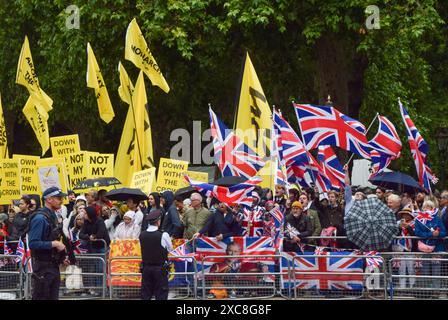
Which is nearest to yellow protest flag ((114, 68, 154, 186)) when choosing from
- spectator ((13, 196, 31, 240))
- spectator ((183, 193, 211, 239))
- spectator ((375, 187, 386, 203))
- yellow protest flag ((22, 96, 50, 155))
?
yellow protest flag ((22, 96, 50, 155))

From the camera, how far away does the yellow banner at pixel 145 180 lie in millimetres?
21672

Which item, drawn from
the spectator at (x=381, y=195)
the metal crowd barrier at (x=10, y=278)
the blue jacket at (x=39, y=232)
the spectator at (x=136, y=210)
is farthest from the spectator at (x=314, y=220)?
the blue jacket at (x=39, y=232)

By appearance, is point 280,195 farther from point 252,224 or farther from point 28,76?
point 28,76

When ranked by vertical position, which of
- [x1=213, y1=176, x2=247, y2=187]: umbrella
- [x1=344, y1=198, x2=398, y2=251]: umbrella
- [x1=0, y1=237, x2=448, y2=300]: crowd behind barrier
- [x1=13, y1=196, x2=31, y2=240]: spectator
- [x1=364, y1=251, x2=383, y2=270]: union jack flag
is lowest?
[x1=0, y1=237, x2=448, y2=300]: crowd behind barrier

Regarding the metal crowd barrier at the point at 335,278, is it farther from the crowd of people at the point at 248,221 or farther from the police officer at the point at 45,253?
the police officer at the point at 45,253

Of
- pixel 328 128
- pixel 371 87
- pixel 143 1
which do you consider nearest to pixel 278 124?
pixel 328 128

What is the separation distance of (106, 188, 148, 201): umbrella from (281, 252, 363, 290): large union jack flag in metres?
2.98

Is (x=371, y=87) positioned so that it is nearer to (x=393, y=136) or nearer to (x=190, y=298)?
(x=393, y=136)

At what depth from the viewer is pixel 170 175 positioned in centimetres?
2291

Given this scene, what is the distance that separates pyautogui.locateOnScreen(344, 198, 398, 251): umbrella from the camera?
1755 centimetres

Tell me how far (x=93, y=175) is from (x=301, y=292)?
6649 millimetres

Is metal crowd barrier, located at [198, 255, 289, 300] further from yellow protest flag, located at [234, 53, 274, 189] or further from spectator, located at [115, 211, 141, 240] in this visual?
yellow protest flag, located at [234, 53, 274, 189]

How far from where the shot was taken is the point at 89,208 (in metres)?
19.0

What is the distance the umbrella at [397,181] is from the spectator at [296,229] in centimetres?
246
